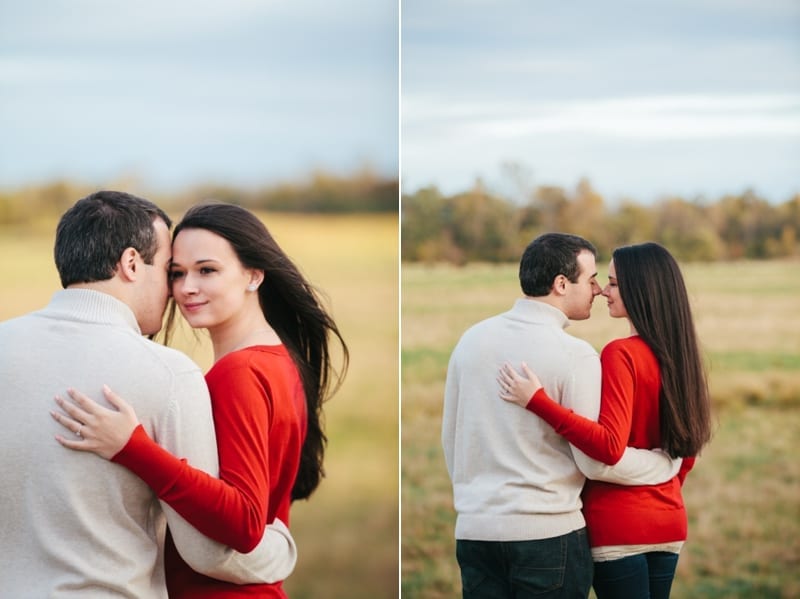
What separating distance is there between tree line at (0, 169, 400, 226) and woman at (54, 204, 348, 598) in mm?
2611

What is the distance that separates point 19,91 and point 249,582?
11.3 ft

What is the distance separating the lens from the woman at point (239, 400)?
1682 mm

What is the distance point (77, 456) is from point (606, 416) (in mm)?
1303

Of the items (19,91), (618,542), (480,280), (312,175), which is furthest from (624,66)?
→ (618,542)

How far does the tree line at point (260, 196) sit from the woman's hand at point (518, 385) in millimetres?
2489

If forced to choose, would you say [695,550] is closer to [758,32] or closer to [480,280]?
[480,280]

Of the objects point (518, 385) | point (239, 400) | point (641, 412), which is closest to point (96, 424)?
point (239, 400)

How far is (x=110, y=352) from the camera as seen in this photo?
172 cm

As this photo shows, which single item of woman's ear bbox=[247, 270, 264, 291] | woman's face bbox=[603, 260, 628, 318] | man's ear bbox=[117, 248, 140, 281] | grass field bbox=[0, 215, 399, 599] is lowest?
grass field bbox=[0, 215, 399, 599]

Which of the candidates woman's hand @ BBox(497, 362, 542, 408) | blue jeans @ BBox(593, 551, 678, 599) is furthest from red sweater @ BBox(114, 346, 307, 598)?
blue jeans @ BBox(593, 551, 678, 599)

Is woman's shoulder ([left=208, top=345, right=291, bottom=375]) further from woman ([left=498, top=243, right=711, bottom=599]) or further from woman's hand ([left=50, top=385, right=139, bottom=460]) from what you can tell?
woman ([left=498, top=243, right=711, bottom=599])

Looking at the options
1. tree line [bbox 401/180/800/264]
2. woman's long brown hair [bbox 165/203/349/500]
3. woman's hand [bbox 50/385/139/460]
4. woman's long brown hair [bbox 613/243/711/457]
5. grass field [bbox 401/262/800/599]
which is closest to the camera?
woman's hand [bbox 50/385/139/460]

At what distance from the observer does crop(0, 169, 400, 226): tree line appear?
186 inches

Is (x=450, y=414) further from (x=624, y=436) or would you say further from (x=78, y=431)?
(x=78, y=431)
